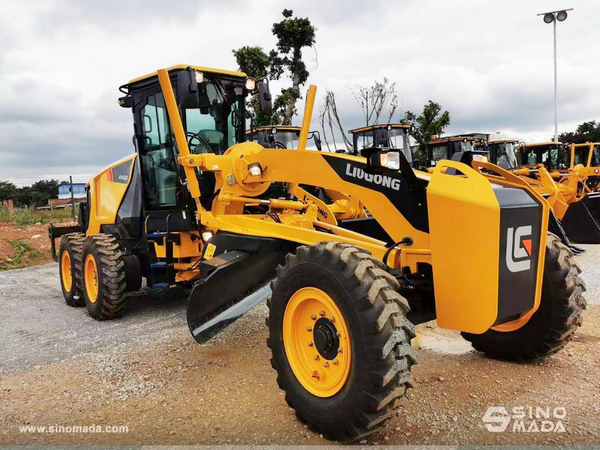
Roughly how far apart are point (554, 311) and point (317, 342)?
6.12 feet

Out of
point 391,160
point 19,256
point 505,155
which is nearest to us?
point 391,160

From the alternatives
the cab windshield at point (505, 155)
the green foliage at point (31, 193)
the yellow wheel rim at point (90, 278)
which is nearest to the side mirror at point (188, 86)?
the yellow wheel rim at point (90, 278)

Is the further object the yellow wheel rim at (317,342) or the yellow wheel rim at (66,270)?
the yellow wheel rim at (66,270)

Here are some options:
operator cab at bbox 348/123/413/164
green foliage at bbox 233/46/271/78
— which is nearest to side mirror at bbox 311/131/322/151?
operator cab at bbox 348/123/413/164

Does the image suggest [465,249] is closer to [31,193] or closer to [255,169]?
[255,169]

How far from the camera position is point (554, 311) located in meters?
3.69

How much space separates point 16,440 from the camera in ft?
10.6

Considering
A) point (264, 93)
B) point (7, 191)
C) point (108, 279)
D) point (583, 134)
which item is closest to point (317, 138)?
point (264, 93)

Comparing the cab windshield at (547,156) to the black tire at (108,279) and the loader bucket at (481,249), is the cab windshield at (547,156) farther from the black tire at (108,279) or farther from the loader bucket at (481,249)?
the loader bucket at (481,249)

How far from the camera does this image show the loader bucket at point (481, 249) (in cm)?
291

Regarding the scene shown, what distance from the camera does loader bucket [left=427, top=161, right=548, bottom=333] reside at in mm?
2906

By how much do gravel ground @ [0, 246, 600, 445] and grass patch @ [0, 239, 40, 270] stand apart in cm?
691

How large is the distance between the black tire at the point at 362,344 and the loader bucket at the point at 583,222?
8.39 metres

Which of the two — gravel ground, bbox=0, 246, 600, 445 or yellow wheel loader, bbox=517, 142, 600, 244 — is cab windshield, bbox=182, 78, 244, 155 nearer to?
gravel ground, bbox=0, 246, 600, 445
